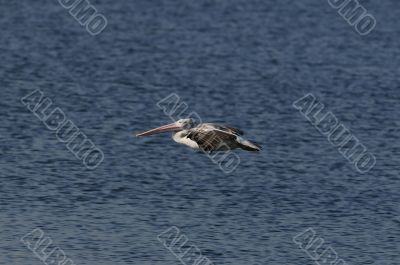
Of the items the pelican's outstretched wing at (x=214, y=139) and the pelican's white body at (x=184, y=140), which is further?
the pelican's white body at (x=184, y=140)

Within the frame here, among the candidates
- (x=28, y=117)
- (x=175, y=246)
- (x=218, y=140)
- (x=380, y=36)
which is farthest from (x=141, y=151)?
(x=380, y=36)

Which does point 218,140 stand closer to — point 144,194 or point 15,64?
point 144,194

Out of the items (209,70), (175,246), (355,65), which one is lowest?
(175,246)

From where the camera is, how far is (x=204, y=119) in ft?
177

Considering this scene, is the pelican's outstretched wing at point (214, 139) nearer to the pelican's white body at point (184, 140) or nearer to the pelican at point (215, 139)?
the pelican at point (215, 139)

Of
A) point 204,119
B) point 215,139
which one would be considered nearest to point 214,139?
point 215,139

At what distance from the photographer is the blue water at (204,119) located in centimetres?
4034

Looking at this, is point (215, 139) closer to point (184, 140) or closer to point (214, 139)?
point (214, 139)

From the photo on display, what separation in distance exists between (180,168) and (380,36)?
2790cm

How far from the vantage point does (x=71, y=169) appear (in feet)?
152

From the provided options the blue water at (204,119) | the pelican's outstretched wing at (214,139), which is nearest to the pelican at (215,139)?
the pelican's outstretched wing at (214,139)

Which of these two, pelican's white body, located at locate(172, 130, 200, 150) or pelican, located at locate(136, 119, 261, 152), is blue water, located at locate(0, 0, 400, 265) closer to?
pelican's white body, located at locate(172, 130, 200, 150)

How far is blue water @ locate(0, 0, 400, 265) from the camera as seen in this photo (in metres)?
40.3

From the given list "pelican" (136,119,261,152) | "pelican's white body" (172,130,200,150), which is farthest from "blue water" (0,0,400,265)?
"pelican" (136,119,261,152)
